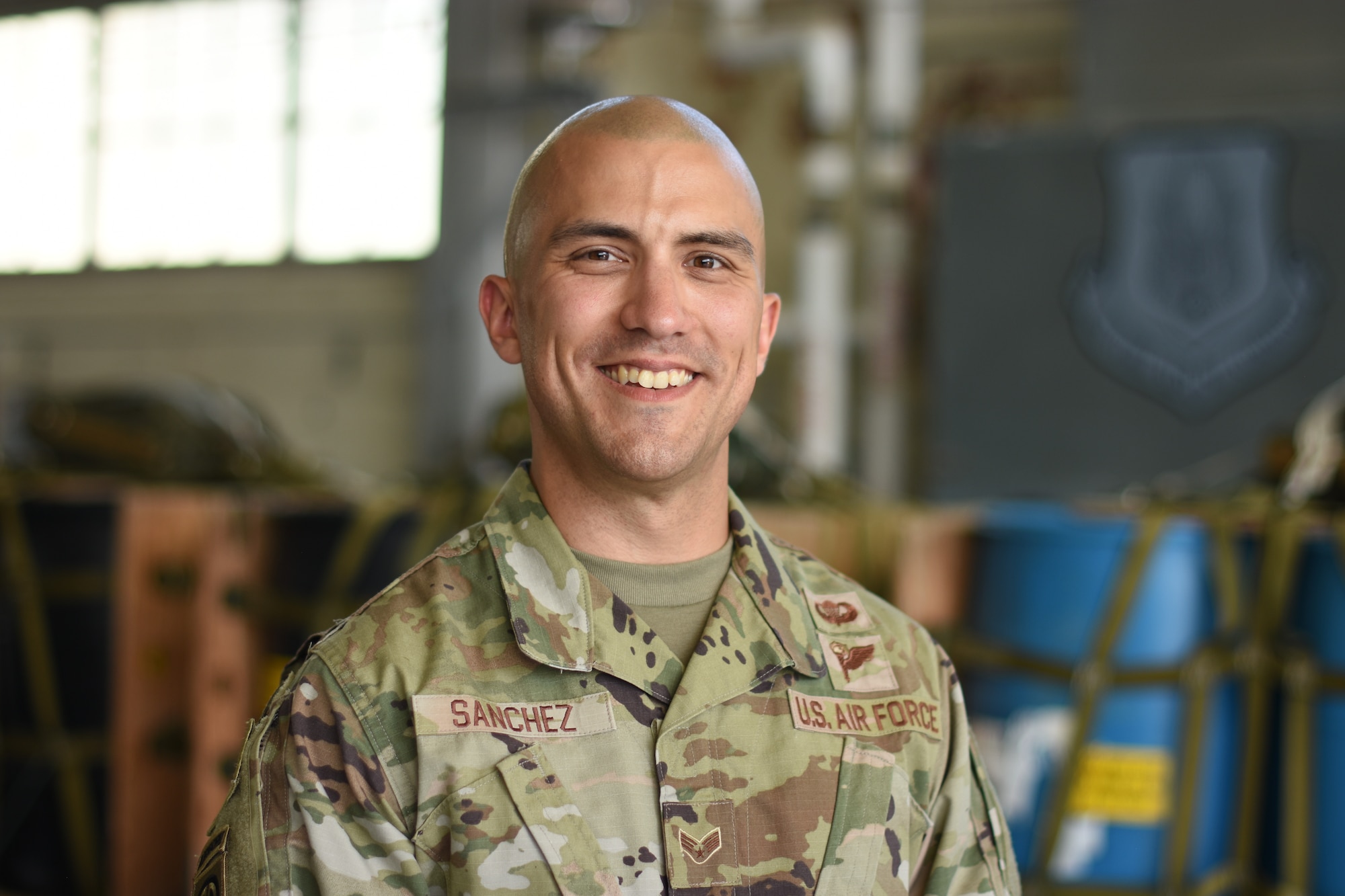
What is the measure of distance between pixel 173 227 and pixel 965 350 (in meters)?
3.74

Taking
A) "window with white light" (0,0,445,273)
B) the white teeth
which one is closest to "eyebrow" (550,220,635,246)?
the white teeth

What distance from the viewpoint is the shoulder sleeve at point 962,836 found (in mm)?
1077

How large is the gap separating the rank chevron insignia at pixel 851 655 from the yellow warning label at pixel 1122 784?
1.12 metres

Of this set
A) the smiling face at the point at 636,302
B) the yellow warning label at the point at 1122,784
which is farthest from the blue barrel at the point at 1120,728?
the smiling face at the point at 636,302

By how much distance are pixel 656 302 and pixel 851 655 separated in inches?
14.6

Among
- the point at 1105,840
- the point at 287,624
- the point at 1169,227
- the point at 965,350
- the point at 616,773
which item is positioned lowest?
the point at 1105,840

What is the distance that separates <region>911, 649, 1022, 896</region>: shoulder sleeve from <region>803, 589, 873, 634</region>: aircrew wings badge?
111mm

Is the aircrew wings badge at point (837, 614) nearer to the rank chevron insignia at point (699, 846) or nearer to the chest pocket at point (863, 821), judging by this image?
the chest pocket at point (863, 821)

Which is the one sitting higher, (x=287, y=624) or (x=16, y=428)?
(x=16, y=428)

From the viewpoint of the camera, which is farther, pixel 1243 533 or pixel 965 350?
pixel 965 350

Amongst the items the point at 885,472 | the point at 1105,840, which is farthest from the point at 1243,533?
the point at 885,472

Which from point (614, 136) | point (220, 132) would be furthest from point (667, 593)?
point (220, 132)

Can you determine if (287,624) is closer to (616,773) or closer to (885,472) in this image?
(616,773)

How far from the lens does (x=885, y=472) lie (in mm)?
4168
